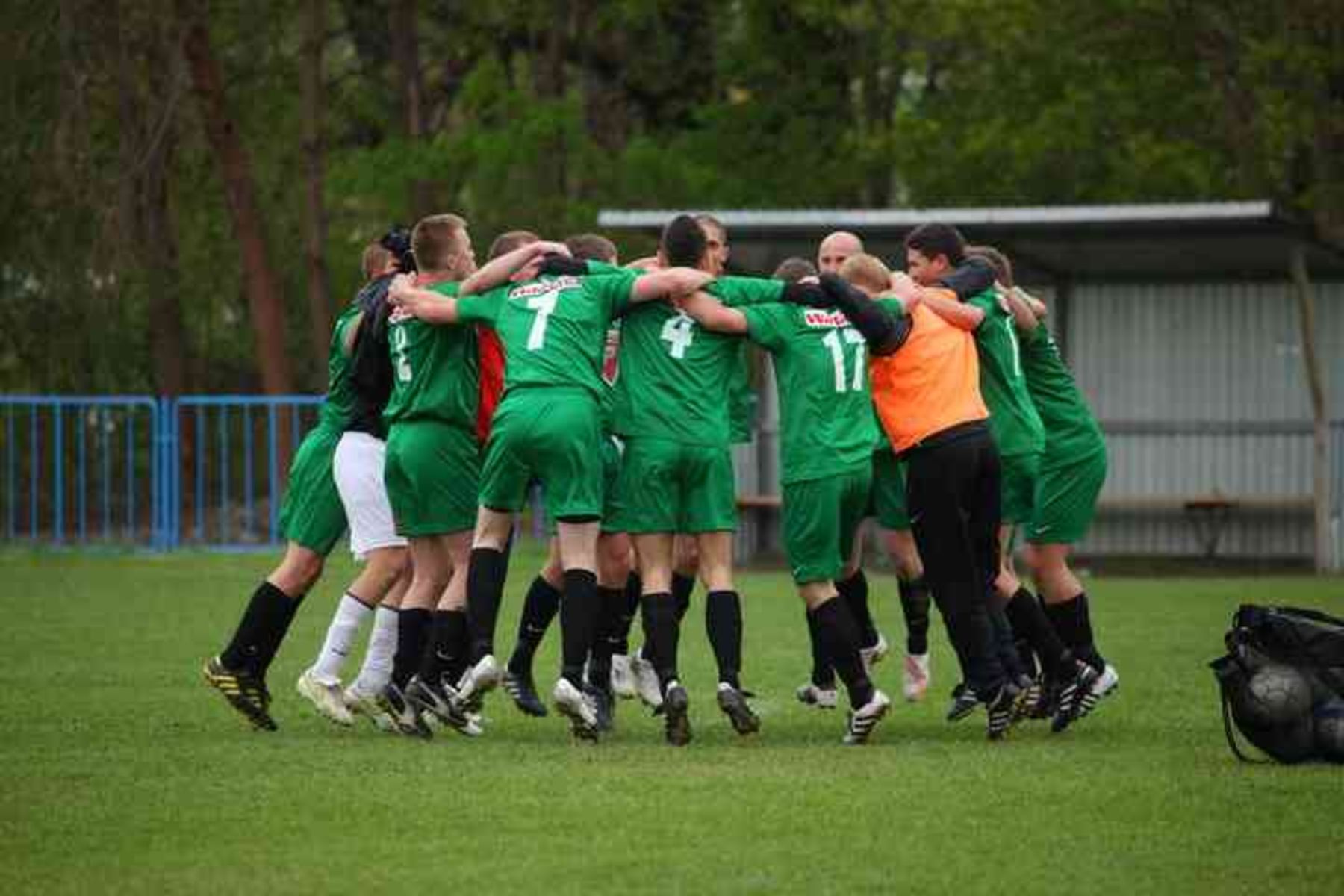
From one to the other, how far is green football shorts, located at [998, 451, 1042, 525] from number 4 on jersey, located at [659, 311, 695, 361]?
1.70 meters

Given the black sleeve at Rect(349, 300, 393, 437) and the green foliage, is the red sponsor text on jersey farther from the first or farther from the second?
the green foliage

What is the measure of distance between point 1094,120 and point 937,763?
2832cm

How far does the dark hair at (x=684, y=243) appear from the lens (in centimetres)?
1093

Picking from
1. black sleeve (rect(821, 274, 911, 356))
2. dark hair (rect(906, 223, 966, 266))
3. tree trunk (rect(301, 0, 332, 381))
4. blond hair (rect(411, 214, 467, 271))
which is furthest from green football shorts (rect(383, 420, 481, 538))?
tree trunk (rect(301, 0, 332, 381))

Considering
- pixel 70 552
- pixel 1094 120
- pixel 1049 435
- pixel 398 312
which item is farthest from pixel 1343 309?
pixel 398 312

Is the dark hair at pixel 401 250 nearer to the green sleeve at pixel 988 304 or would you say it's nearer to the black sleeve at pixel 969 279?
the black sleeve at pixel 969 279

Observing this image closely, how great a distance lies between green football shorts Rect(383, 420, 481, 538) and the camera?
438 inches

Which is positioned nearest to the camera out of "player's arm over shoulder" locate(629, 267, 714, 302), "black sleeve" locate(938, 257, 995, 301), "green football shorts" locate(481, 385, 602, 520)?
"green football shorts" locate(481, 385, 602, 520)

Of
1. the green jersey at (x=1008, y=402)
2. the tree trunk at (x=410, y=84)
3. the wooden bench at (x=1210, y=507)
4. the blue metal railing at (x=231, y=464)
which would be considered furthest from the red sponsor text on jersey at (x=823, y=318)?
the tree trunk at (x=410, y=84)

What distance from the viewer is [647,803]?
28.8 ft

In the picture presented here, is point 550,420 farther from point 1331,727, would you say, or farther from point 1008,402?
point 1331,727

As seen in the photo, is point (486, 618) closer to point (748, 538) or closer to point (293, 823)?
point (293, 823)

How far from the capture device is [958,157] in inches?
1483

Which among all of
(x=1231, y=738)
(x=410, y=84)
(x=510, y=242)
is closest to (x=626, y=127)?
(x=410, y=84)
